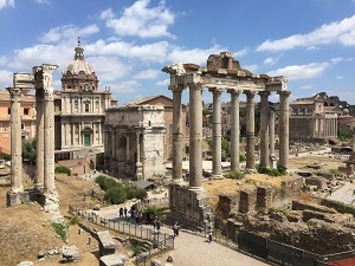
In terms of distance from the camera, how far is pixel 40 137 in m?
21.8

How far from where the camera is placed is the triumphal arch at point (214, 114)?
19.8 metres

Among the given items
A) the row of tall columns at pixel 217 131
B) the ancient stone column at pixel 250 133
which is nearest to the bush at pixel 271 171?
the row of tall columns at pixel 217 131

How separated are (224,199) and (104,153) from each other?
33.1 metres

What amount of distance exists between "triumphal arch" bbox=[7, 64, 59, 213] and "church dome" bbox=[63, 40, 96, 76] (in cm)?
3765

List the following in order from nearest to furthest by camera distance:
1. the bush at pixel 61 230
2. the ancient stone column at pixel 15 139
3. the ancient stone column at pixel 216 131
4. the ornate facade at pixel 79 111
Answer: the bush at pixel 61 230 → the ancient stone column at pixel 15 139 → the ancient stone column at pixel 216 131 → the ornate facade at pixel 79 111

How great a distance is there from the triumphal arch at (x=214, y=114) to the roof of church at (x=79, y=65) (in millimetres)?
38722

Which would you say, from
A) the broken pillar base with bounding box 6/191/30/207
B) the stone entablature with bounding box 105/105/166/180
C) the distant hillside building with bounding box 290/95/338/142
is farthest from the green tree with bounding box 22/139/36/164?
the distant hillside building with bounding box 290/95/338/142

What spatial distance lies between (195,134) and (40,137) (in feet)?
29.4

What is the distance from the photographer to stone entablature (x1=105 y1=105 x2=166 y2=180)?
43.3 meters

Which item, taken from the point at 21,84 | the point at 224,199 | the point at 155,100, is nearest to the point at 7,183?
the point at 21,84

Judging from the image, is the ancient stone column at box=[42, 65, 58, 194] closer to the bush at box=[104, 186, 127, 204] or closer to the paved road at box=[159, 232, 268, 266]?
the paved road at box=[159, 232, 268, 266]

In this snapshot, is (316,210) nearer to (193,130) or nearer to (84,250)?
(193,130)

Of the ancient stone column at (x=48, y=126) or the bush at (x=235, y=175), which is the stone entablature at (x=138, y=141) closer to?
the bush at (x=235, y=175)

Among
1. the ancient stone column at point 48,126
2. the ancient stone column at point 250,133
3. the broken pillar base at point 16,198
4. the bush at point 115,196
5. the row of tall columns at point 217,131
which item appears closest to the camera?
the ancient stone column at point 48,126
